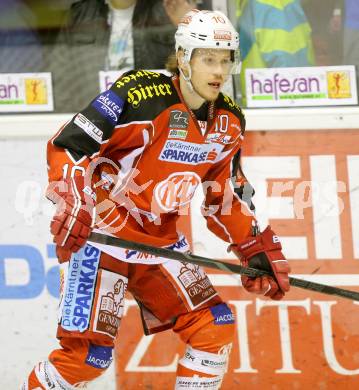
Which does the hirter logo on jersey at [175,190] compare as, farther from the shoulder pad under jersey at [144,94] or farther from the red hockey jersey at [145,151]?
the shoulder pad under jersey at [144,94]

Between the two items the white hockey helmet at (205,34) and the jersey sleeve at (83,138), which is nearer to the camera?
the jersey sleeve at (83,138)

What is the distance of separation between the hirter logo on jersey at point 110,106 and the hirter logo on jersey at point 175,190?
309 mm

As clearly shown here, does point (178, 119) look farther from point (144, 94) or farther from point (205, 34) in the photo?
point (205, 34)

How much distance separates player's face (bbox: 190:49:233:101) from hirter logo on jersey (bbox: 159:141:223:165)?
18 cm

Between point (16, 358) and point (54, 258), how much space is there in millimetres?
468

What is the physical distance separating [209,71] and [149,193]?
1.54 feet

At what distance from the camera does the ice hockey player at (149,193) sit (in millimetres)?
3260

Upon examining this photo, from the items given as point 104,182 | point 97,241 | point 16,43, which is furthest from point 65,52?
point 97,241

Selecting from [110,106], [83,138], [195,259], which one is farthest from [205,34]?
[195,259]

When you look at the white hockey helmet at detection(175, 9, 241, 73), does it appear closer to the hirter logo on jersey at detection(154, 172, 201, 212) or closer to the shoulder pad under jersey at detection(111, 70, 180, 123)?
the shoulder pad under jersey at detection(111, 70, 180, 123)

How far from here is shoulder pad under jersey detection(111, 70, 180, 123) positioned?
3.27 metres

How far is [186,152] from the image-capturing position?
11.1 ft

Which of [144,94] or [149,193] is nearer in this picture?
[144,94]

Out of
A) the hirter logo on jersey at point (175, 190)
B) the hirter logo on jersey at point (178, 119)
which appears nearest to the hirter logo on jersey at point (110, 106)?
the hirter logo on jersey at point (178, 119)
